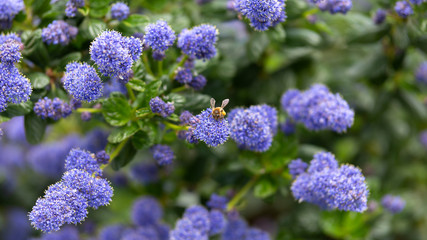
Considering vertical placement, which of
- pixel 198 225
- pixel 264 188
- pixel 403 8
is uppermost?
pixel 403 8

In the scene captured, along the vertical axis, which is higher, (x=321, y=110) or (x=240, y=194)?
(x=321, y=110)

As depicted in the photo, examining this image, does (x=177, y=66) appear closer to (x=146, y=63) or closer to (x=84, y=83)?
(x=146, y=63)

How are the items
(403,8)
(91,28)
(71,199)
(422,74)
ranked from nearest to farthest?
(71,199) → (91,28) → (403,8) → (422,74)

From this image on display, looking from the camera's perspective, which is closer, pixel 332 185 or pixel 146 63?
pixel 332 185

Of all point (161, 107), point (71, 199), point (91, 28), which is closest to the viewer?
point (71, 199)

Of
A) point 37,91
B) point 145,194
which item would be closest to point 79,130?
point 145,194

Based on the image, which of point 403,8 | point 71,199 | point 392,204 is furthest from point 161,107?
point 392,204

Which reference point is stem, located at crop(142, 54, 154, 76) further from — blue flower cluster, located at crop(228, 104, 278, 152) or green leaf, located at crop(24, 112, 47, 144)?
green leaf, located at crop(24, 112, 47, 144)

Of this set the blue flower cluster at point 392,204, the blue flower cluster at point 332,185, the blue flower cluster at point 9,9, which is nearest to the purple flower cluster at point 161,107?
the blue flower cluster at point 332,185
